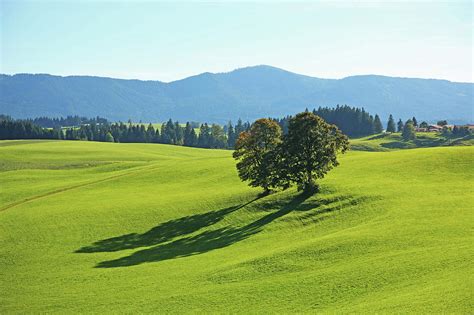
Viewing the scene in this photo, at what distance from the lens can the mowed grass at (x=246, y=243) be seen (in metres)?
36.0

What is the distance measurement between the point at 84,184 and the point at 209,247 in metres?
47.9

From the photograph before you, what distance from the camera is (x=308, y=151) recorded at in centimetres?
6819

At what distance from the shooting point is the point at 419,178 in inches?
2776

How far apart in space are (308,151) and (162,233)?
2342 centimetres

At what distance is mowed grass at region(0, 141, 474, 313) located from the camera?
35969 millimetres

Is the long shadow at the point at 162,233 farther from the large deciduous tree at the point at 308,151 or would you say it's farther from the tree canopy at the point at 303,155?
the large deciduous tree at the point at 308,151

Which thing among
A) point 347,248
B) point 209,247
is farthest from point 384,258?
point 209,247

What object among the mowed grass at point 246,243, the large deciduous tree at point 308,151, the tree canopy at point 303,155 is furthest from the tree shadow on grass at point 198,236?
the tree canopy at point 303,155

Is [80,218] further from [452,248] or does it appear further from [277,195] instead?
[452,248]

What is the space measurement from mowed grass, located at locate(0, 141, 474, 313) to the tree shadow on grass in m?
0.27

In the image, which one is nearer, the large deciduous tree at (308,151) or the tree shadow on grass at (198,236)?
the tree shadow on grass at (198,236)

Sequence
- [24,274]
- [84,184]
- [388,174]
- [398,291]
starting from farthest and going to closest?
1. [84,184]
2. [388,174]
3. [24,274]
4. [398,291]

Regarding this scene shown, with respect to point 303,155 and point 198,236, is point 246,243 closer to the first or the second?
point 198,236

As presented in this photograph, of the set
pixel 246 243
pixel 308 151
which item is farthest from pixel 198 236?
pixel 308 151
